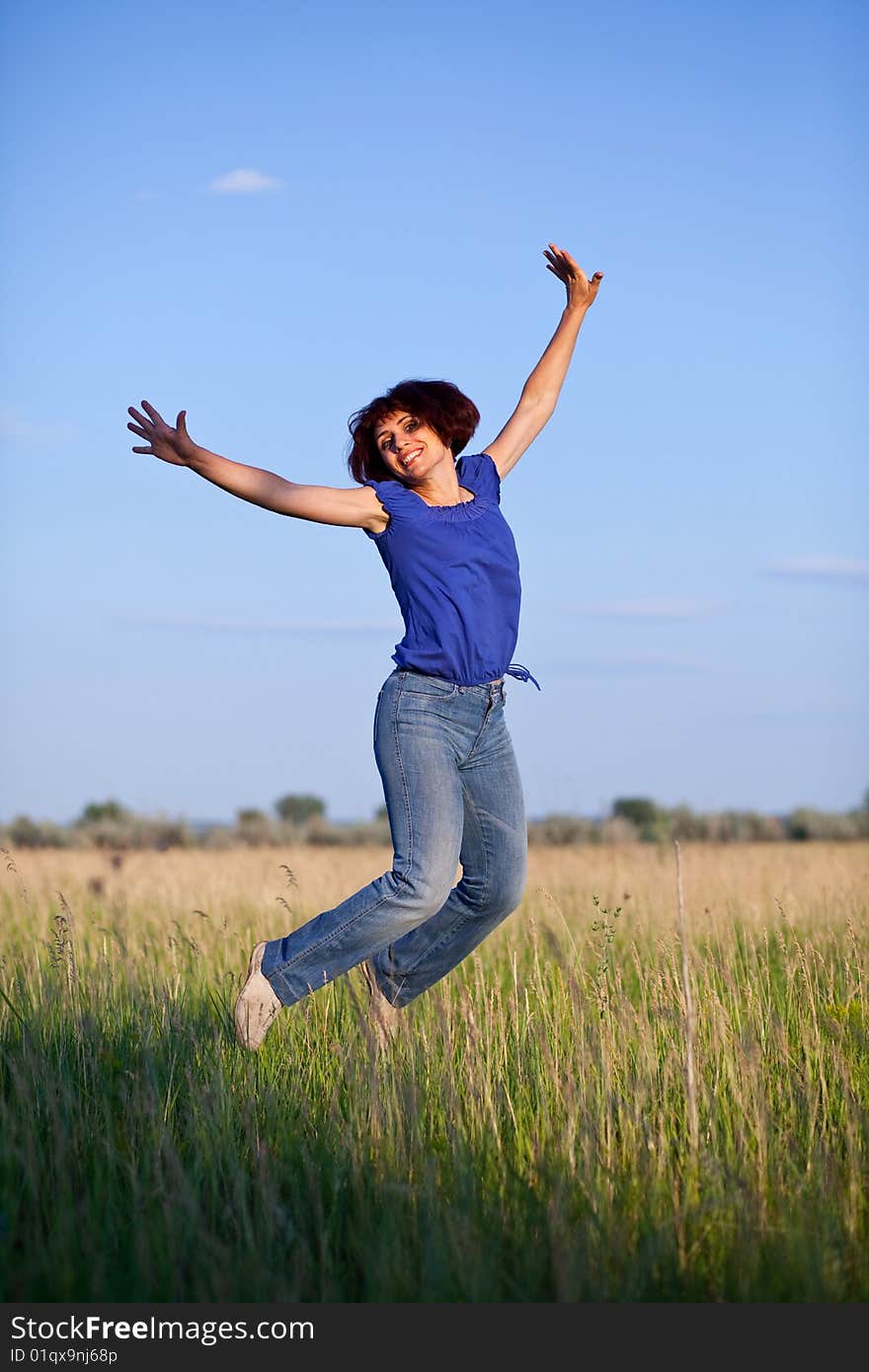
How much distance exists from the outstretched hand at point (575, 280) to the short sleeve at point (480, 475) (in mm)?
1025

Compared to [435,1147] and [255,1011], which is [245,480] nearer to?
[255,1011]

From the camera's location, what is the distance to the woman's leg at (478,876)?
5.11 m

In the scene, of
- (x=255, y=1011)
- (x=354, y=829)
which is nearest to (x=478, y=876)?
(x=255, y=1011)

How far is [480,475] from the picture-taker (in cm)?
551

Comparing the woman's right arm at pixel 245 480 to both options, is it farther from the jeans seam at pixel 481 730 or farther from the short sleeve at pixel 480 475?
the jeans seam at pixel 481 730

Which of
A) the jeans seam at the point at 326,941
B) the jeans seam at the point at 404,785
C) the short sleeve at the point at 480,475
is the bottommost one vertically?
the jeans seam at the point at 326,941

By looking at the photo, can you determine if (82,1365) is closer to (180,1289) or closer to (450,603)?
(180,1289)

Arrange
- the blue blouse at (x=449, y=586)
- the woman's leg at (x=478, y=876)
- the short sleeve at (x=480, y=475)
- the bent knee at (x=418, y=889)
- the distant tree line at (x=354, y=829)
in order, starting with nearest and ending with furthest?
the bent knee at (x=418, y=889), the blue blouse at (x=449, y=586), the woman's leg at (x=478, y=876), the short sleeve at (x=480, y=475), the distant tree line at (x=354, y=829)

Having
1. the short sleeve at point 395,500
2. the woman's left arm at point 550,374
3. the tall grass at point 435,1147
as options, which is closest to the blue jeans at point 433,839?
the tall grass at point 435,1147

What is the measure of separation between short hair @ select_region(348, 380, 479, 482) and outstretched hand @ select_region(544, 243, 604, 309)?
0.98 meters

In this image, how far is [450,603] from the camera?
5000 mm

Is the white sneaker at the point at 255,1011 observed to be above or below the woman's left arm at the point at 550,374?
below

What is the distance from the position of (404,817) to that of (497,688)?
606 millimetres

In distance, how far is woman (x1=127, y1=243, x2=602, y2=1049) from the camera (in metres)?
4.91
